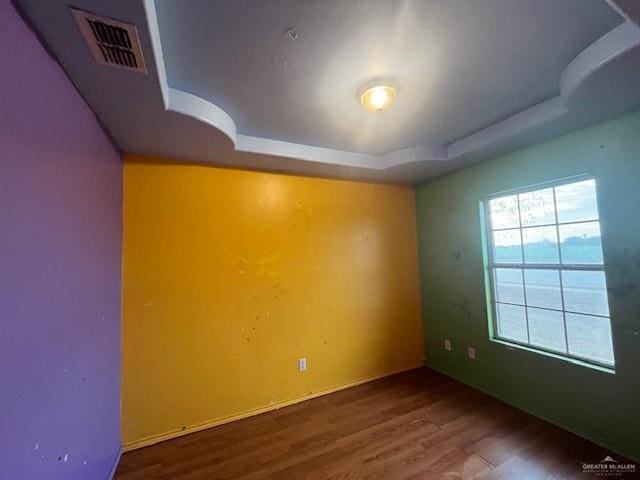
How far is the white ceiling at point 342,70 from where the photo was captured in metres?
1.12

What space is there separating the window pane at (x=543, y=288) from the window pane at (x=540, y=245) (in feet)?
0.36

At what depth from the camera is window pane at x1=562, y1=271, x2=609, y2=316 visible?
6.23ft

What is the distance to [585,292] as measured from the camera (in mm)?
2000

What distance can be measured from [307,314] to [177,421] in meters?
1.34

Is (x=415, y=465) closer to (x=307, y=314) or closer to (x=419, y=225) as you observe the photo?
(x=307, y=314)

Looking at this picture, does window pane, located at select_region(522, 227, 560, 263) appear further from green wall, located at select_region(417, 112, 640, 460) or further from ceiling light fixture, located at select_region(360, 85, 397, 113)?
ceiling light fixture, located at select_region(360, 85, 397, 113)

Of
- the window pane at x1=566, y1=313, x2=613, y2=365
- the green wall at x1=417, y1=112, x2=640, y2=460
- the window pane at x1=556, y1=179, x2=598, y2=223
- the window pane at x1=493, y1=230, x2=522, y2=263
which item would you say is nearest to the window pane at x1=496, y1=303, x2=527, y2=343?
the green wall at x1=417, y1=112, x2=640, y2=460

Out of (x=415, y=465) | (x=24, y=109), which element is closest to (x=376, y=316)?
(x=415, y=465)

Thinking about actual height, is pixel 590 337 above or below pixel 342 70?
below

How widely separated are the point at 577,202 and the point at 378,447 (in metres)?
2.37

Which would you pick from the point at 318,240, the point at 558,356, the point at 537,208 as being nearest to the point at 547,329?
the point at 558,356

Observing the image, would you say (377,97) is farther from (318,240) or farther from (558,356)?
(558,356)

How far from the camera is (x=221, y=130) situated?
71.4 inches


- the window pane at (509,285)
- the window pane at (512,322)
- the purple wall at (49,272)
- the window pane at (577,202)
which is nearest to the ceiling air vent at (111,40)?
the purple wall at (49,272)
